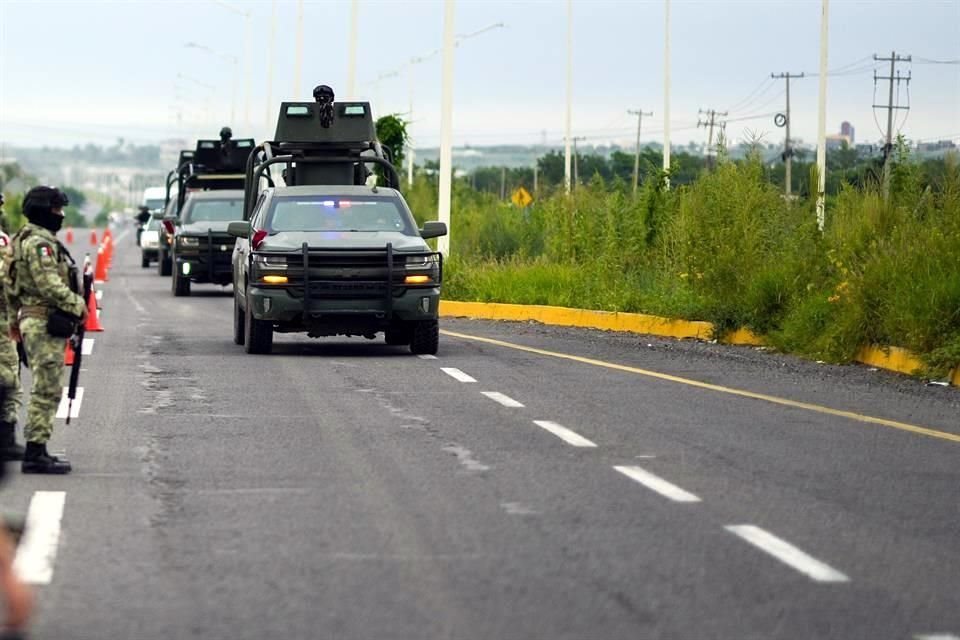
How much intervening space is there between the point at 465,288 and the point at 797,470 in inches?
795

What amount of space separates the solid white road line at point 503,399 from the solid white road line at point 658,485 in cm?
381

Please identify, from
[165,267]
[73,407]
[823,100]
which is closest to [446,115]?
[823,100]

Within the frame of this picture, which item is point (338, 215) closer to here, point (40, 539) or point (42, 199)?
point (42, 199)

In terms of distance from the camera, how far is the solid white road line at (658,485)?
33.9ft

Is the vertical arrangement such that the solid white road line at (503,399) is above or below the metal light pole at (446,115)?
below

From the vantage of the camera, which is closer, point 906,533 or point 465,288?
point 906,533

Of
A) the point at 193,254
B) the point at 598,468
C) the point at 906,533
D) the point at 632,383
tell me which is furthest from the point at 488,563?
the point at 193,254

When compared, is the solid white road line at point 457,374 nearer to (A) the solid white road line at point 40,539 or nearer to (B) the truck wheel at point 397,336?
(B) the truck wheel at point 397,336

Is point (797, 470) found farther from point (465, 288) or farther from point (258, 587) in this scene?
point (465, 288)

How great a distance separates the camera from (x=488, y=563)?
8.36m

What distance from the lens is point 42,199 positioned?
435 inches

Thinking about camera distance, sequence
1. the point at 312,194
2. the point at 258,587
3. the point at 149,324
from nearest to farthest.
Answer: the point at 258,587
the point at 312,194
the point at 149,324

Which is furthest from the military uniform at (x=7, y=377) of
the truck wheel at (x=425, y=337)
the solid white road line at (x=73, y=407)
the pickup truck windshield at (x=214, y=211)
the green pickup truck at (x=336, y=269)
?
the pickup truck windshield at (x=214, y=211)

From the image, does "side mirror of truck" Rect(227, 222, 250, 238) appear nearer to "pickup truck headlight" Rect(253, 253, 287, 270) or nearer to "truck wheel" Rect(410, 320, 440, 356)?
"pickup truck headlight" Rect(253, 253, 287, 270)
